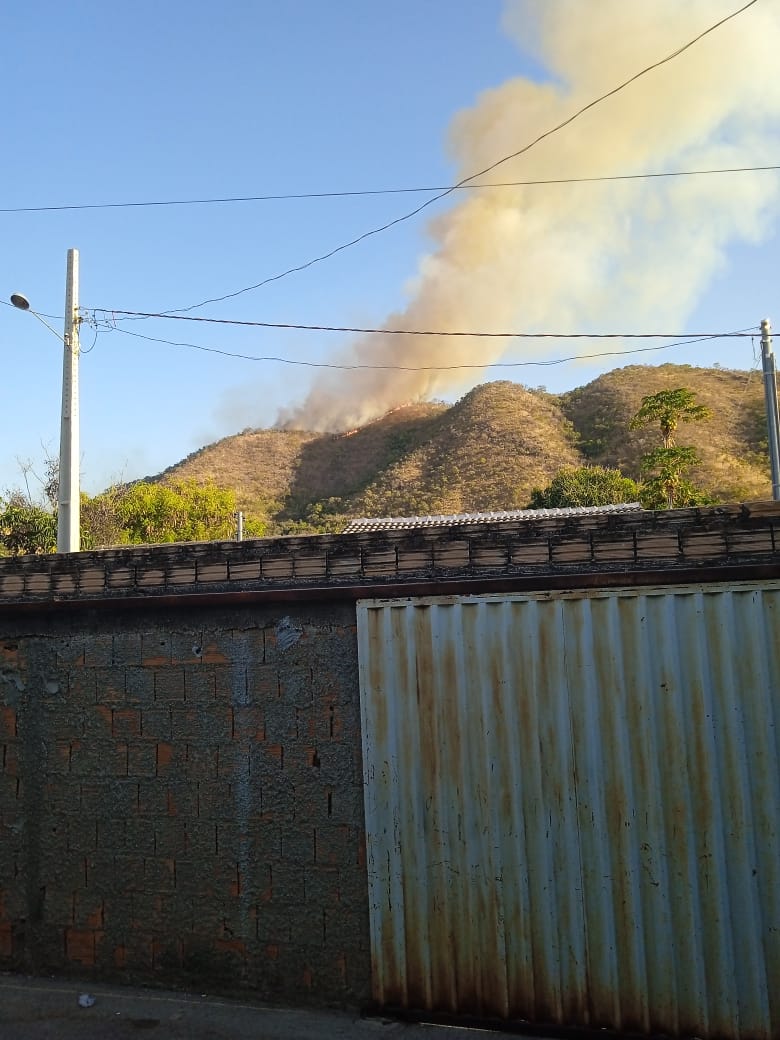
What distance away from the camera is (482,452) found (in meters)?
50.9

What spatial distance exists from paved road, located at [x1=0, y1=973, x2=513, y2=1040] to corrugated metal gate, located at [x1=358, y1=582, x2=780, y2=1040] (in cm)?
22

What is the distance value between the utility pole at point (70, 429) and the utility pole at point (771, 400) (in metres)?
11.9

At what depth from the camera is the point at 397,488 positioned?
52.5 m

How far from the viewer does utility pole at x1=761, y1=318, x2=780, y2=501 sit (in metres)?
14.8

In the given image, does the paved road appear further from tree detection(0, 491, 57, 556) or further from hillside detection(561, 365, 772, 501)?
hillside detection(561, 365, 772, 501)

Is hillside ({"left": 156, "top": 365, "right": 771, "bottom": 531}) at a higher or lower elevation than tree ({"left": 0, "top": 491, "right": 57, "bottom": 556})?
higher

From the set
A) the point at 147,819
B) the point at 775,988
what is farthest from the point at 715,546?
the point at 147,819

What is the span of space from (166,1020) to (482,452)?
47.6 meters

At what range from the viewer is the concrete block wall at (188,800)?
4.47 meters

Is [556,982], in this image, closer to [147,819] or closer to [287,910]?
[287,910]

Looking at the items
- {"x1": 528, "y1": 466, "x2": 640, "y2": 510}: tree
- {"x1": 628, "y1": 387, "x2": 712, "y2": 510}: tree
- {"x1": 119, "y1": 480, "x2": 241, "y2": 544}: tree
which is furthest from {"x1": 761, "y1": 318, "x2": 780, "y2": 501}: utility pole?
{"x1": 119, "y1": 480, "x2": 241, "y2": 544}: tree

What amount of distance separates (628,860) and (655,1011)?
70cm

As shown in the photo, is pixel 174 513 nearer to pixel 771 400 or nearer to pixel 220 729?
pixel 771 400

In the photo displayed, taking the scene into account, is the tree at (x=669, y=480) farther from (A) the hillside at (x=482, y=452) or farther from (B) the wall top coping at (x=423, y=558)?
(B) the wall top coping at (x=423, y=558)
